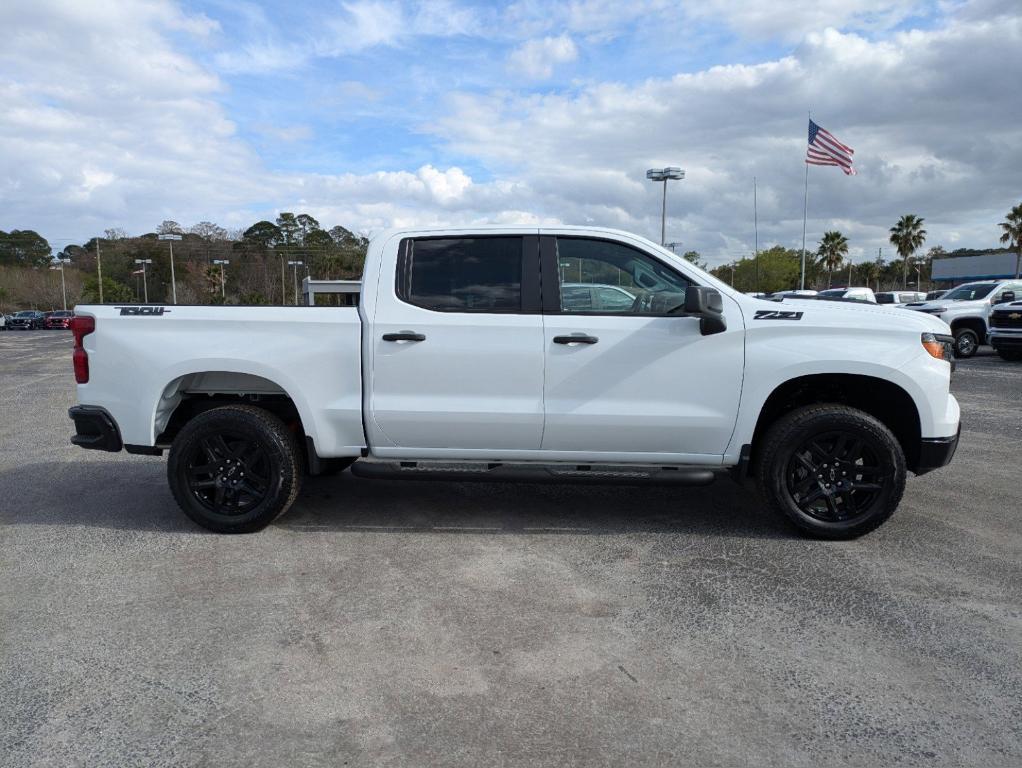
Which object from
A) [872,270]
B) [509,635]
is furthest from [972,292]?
[872,270]

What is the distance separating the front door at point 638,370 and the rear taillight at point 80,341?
2890 mm

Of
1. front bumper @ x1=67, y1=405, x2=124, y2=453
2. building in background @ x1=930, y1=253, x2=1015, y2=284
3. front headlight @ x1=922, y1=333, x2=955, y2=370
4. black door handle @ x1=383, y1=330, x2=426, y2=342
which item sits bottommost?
front bumper @ x1=67, y1=405, x2=124, y2=453

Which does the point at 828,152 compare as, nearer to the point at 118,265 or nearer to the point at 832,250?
the point at 832,250

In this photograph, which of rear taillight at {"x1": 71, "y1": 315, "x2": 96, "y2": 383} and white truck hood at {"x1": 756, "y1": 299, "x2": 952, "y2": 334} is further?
rear taillight at {"x1": 71, "y1": 315, "x2": 96, "y2": 383}

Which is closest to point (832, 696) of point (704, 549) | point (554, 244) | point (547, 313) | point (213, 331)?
point (704, 549)

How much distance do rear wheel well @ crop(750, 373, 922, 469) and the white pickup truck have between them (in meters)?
0.02

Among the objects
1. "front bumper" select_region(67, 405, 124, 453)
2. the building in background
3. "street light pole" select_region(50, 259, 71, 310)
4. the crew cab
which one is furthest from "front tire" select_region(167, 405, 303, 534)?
"street light pole" select_region(50, 259, 71, 310)

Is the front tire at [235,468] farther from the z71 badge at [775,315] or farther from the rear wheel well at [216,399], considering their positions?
the z71 badge at [775,315]

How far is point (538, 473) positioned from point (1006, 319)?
51.6ft

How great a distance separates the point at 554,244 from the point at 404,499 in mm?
2250

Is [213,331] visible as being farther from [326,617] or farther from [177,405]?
[326,617]

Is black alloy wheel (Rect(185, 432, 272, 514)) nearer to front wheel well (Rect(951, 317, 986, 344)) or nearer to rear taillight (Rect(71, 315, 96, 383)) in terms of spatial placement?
rear taillight (Rect(71, 315, 96, 383))

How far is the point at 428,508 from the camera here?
18.1 ft

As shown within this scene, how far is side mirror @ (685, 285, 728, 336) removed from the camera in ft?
14.2
